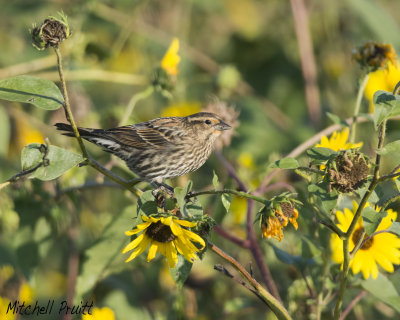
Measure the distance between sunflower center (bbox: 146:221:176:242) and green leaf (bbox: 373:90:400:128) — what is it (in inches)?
32.3

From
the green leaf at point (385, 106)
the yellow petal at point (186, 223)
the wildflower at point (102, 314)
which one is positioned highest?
the green leaf at point (385, 106)

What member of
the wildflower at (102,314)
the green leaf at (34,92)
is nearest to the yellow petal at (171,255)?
the green leaf at (34,92)

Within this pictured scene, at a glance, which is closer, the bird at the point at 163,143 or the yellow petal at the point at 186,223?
the yellow petal at the point at 186,223

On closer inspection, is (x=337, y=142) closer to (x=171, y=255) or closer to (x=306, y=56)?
(x=171, y=255)

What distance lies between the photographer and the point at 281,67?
5180mm

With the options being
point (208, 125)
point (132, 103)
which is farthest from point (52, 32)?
point (208, 125)

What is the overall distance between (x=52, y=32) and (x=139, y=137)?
1379 millimetres

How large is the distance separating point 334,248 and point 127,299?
1.38 metres

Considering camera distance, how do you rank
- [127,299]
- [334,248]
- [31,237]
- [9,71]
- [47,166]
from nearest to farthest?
1. [47,166]
2. [334,248]
3. [31,237]
4. [127,299]
5. [9,71]

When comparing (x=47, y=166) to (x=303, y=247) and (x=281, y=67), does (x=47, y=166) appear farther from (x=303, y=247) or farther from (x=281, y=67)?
(x=281, y=67)

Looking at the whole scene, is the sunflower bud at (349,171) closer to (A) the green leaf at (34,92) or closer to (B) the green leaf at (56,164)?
(B) the green leaf at (56,164)

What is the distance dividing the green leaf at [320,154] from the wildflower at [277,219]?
0.16 meters

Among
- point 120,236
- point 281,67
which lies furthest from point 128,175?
point 281,67

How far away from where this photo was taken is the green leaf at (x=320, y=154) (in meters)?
1.83
